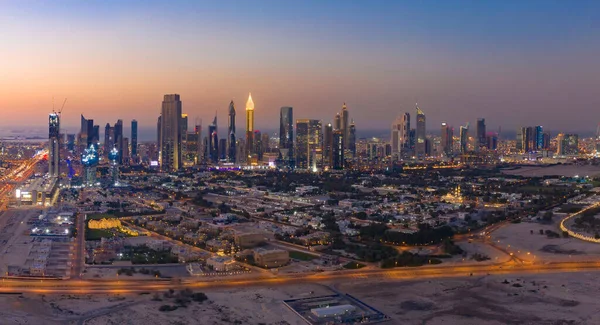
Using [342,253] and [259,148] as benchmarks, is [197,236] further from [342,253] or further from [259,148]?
[259,148]

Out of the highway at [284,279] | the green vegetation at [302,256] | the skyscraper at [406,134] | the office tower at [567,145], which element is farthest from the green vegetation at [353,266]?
the office tower at [567,145]

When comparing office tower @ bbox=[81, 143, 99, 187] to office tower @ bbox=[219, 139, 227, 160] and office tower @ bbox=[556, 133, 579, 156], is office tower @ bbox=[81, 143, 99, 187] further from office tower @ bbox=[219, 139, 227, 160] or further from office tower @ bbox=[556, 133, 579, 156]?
office tower @ bbox=[556, 133, 579, 156]

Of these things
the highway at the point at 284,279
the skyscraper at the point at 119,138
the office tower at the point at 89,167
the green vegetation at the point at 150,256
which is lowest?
the highway at the point at 284,279

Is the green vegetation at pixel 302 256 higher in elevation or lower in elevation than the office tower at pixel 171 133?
lower

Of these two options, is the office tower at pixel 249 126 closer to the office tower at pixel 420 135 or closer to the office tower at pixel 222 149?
the office tower at pixel 222 149

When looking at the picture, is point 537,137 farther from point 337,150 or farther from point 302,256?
point 302,256

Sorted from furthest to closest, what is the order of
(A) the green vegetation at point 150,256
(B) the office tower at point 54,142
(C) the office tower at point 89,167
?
(B) the office tower at point 54,142 < (C) the office tower at point 89,167 < (A) the green vegetation at point 150,256

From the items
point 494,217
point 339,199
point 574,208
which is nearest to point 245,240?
point 494,217
